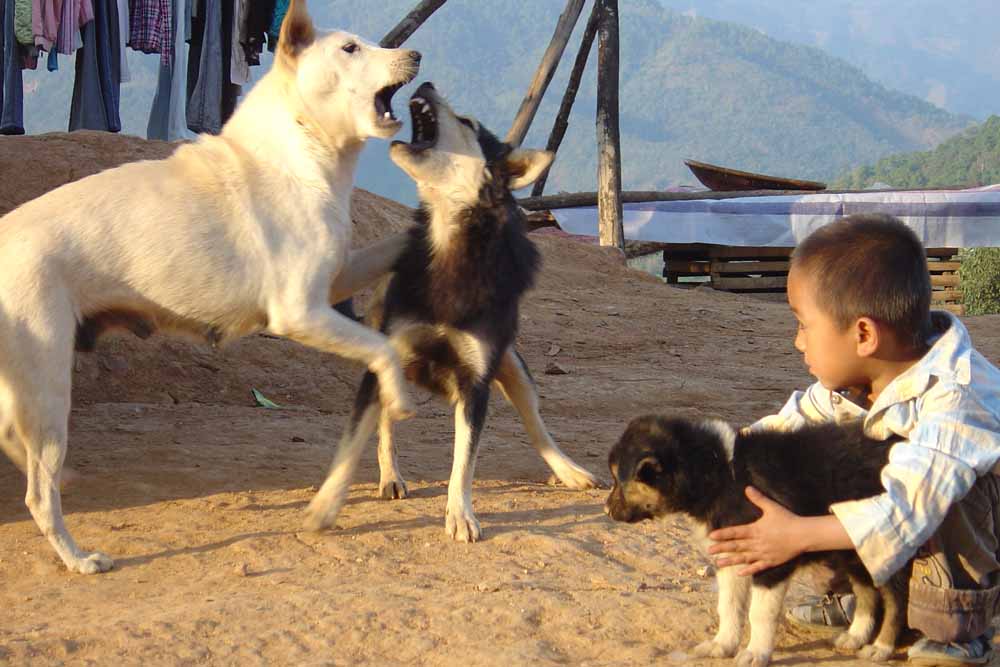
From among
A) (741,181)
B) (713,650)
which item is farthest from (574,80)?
(713,650)

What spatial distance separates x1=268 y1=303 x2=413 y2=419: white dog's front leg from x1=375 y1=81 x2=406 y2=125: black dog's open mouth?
779 millimetres

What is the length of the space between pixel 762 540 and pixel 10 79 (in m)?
→ 9.36

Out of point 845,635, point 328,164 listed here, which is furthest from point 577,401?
point 845,635

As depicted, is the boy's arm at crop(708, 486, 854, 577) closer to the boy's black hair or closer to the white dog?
the boy's black hair

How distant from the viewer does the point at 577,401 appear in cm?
775

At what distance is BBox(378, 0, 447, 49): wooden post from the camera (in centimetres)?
1090

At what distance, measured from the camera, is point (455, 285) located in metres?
4.69

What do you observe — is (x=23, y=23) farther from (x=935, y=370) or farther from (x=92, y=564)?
(x=935, y=370)

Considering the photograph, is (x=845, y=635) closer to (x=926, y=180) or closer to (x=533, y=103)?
(x=533, y=103)

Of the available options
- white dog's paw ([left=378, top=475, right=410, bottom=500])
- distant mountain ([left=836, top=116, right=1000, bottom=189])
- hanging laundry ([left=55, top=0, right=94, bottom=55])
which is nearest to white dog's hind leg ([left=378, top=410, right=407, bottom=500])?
white dog's paw ([left=378, top=475, right=410, bottom=500])

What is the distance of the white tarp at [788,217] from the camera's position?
51.4 feet

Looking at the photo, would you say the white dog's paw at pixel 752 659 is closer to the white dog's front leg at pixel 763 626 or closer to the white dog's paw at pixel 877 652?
the white dog's front leg at pixel 763 626

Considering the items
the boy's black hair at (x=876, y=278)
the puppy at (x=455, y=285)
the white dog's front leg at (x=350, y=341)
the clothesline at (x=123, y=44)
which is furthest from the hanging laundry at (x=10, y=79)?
the boy's black hair at (x=876, y=278)

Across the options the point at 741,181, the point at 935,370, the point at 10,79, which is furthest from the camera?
the point at 741,181
